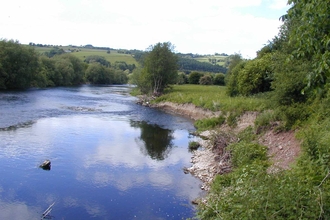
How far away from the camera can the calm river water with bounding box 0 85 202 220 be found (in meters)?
12.1

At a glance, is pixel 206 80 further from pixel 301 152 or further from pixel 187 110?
pixel 301 152

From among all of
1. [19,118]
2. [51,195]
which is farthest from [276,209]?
[19,118]

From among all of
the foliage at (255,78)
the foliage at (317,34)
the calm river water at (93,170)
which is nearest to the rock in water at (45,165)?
the calm river water at (93,170)

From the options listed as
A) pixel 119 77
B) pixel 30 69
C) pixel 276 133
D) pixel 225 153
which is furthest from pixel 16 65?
pixel 119 77

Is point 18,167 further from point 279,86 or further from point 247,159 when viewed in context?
point 279,86

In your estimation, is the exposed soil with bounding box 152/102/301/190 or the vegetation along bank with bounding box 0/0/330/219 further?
the exposed soil with bounding box 152/102/301/190

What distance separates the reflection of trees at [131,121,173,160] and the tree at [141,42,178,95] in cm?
2422

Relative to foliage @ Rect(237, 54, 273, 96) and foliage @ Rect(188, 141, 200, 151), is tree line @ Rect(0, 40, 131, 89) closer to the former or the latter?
foliage @ Rect(237, 54, 273, 96)

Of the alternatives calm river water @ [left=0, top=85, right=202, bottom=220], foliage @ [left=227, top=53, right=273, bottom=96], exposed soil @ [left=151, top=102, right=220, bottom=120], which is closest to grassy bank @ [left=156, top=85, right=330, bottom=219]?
calm river water @ [left=0, top=85, right=202, bottom=220]

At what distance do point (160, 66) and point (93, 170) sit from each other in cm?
3859

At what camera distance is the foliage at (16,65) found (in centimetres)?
5569

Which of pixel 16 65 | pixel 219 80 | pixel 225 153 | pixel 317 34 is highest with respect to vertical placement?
pixel 317 34

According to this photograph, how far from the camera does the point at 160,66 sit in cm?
5325

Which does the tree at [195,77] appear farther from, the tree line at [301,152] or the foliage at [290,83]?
the foliage at [290,83]
